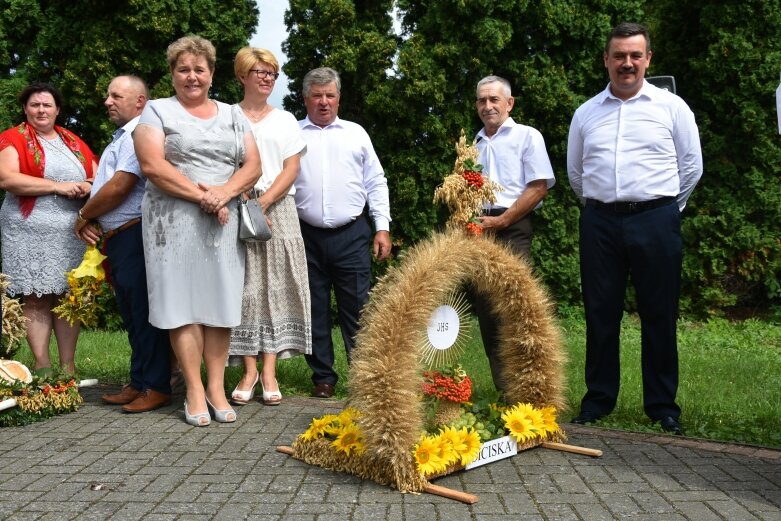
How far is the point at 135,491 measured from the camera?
3.73 m

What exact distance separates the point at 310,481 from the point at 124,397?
2.23 metres

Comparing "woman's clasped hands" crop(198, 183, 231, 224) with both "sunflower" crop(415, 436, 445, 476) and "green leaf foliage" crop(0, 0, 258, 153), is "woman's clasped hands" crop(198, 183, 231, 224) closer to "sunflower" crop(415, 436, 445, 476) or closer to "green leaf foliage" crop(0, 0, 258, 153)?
"sunflower" crop(415, 436, 445, 476)

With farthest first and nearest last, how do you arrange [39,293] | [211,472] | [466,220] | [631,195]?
[39,293] < [631,195] < [466,220] < [211,472]

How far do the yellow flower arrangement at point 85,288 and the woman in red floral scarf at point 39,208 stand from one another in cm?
24

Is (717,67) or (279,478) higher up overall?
(717,67)

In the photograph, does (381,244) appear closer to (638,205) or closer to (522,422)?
(638,205)

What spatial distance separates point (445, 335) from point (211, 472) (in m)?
1.28

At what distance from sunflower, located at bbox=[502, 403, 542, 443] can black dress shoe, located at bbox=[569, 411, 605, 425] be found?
0.77 m

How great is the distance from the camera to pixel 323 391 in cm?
585

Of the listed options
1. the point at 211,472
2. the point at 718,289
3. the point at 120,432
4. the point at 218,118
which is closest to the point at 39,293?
the point at 120,432

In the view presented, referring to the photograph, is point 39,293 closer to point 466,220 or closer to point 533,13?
point 466,220

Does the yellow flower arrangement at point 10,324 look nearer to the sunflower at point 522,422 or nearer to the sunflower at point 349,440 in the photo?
the sunflower at point 349,440

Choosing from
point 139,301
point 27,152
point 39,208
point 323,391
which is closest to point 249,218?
point 139,301

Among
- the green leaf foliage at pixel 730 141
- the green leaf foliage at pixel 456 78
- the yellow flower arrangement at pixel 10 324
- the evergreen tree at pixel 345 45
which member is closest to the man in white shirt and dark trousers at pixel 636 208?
the yellow flower arrangement at pixel 10 324
